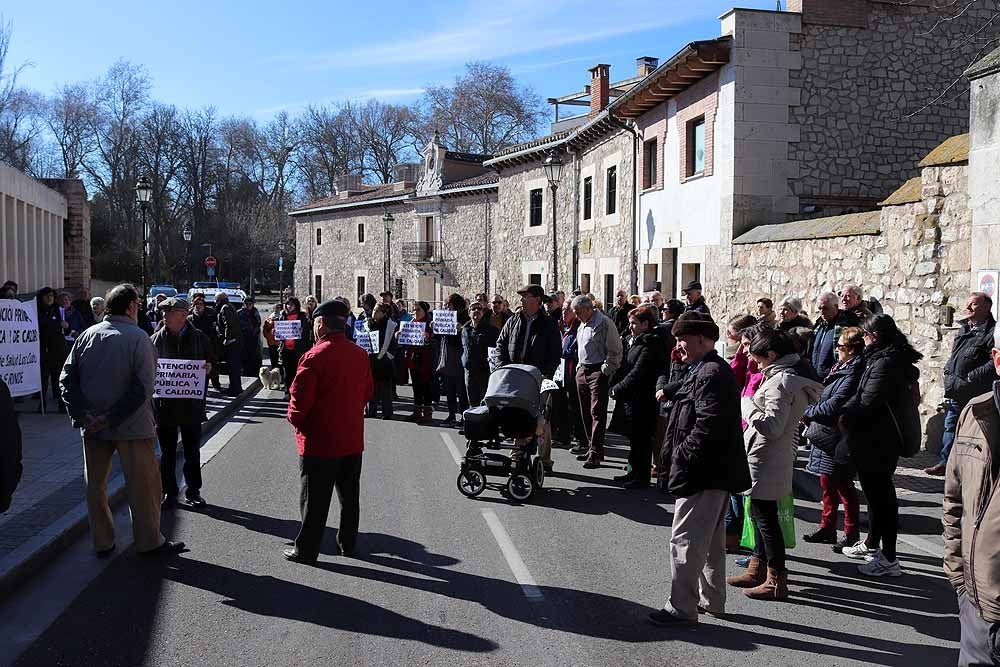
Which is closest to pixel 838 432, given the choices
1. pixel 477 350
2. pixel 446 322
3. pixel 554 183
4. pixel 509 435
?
pixel 509 435

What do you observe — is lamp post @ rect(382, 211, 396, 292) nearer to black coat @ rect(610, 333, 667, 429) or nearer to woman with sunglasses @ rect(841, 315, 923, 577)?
black coat @ rect(610, 333, 667, 429)

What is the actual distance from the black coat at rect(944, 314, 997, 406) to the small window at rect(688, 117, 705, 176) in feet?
31.5

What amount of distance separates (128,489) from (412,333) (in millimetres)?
7974

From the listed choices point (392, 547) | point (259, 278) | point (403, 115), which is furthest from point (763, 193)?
point (259, 278)

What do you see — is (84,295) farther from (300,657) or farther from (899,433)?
(899,433)

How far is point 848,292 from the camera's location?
32.6 feet

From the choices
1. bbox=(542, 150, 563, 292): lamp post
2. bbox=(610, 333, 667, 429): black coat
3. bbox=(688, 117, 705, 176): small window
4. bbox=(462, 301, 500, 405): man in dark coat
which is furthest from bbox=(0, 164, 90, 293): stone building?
bbox=(610, 333, 667, 429): black coat

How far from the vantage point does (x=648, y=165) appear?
22000 mm

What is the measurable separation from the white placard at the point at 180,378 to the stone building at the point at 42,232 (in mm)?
15990

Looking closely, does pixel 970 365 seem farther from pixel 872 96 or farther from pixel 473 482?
pixel 872 96

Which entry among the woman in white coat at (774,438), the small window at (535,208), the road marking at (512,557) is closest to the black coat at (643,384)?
the road marking at (512,557)

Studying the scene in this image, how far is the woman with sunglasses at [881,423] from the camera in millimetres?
6137

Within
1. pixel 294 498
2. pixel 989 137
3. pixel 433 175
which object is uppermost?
pixel 433 175

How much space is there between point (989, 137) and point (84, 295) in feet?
47.4
